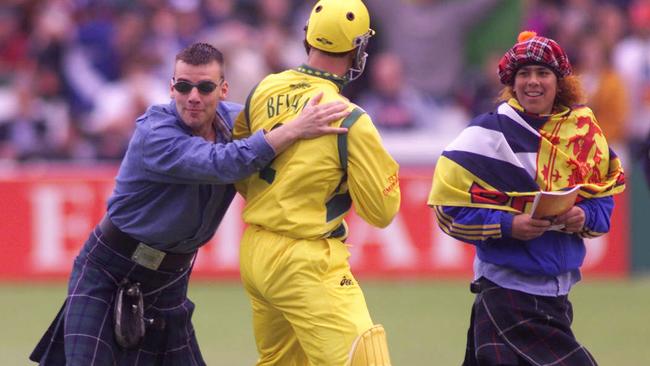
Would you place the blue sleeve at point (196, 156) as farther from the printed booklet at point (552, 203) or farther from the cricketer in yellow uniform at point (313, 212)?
the printed booklet at point (552, 203)

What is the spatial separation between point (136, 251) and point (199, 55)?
102 cm

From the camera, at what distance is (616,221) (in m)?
14.0

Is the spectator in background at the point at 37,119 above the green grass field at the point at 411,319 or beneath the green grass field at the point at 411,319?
above

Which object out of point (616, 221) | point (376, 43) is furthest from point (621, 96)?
point (376, 43)

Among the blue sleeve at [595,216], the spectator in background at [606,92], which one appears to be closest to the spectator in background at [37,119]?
the spectator in background at [606,92]

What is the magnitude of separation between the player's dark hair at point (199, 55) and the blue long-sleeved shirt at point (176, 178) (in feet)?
0.87

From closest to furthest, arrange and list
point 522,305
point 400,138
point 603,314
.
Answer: point 522,305, point 603,314, point 400,138

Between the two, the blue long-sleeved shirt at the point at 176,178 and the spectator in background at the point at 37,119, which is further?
the spectator in background at the point at 37,119

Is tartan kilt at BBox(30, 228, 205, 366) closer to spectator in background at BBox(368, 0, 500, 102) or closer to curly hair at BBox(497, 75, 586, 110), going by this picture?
curly hair at BBox(497, 75, 586, 110)

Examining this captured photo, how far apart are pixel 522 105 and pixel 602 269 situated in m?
7.44

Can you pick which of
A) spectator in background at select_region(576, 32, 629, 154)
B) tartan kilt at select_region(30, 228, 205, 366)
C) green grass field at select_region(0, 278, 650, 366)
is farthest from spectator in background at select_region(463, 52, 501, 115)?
tartan kilt at select_region(30, 228, 205, 366)

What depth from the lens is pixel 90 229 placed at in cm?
1380

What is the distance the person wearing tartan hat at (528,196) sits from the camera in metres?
6.80

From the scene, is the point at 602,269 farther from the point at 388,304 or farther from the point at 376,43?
the point at 376,43
